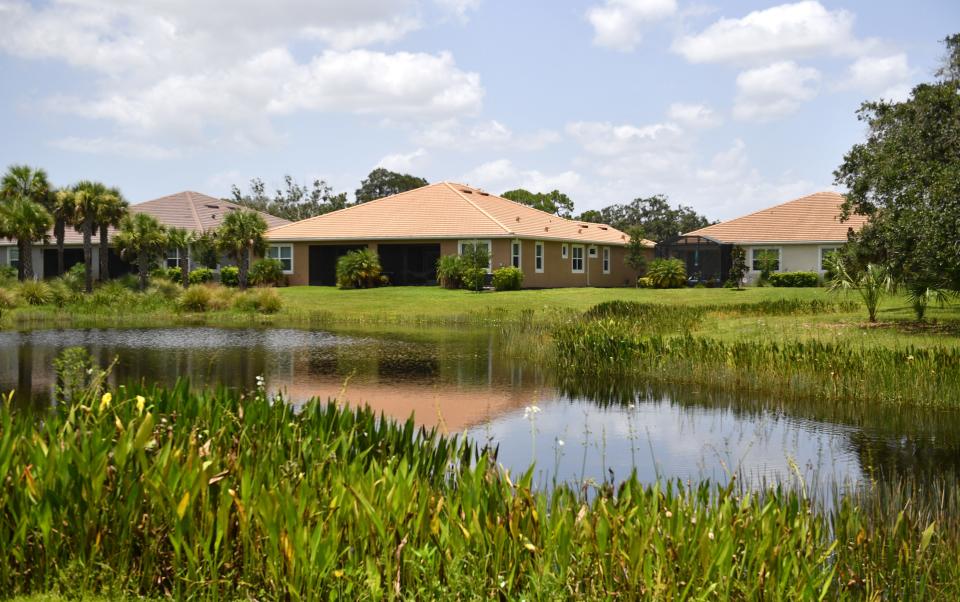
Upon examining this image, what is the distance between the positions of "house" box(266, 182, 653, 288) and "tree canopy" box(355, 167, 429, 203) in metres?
28.1

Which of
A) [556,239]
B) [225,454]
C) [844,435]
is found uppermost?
[556,239]

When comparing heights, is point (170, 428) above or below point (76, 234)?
below

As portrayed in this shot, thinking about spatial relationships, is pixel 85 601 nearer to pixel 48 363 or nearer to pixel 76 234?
pixel 48 363

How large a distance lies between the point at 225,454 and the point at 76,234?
5147 centimetres

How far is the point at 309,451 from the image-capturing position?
703 centimetres

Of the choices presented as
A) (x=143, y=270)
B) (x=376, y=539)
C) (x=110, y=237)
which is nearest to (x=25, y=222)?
(x=143, y=270)

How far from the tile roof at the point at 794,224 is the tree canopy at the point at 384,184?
115ft

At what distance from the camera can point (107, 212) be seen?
141ft

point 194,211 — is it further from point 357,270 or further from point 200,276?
point 357,270

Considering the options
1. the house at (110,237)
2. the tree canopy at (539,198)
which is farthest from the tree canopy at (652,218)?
the house at (110,237)

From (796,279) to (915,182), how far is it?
76.3ft

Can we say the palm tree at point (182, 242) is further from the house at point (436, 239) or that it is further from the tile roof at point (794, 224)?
the tile roof at point (794, 224)

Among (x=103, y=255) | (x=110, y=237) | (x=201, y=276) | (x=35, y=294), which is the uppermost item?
(x=110, y=237)

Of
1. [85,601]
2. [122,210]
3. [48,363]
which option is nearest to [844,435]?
[85,601]
